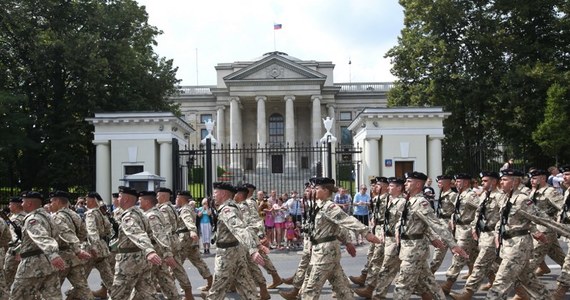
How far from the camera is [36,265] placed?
9539mm

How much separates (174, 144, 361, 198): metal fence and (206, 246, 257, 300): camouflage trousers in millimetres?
15615

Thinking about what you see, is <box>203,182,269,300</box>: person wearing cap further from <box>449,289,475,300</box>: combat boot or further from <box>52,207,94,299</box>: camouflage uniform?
<box>449,289,475,300</box>: combat boot

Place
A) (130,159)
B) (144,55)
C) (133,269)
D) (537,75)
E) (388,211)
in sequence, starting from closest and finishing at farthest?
1. (133,269)
2. (388,211)
3. (130,159)
4. (537,75)
5. (144,55)

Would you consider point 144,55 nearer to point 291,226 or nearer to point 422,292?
point 291,226

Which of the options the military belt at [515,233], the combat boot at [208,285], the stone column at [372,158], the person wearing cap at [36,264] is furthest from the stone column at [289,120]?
the person wearing cap at [36,264]

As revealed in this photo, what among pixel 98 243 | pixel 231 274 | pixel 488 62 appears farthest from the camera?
pixel 488 62

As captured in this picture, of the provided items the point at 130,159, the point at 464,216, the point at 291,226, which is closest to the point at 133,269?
the point at 464,216

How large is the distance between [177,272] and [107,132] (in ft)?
60.0

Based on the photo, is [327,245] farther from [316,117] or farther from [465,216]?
[316,117]

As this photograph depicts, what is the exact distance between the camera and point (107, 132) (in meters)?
28.4

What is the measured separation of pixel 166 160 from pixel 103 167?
2883mm

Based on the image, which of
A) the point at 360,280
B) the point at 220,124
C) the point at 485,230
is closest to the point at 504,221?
the point at 485,230

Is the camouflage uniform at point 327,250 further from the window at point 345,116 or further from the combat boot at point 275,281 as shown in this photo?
the window at point 345,116

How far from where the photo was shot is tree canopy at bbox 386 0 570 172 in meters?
36.1
